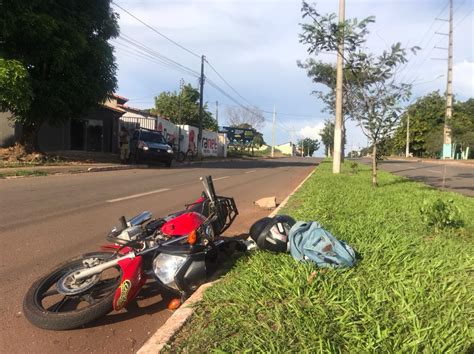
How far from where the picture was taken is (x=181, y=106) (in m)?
52.9

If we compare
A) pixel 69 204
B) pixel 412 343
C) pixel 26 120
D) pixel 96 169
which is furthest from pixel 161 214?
pixel 26 120

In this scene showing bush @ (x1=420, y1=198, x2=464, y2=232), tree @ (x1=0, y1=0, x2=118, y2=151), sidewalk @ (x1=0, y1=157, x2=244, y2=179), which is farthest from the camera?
tree @ (x1=0, y1=0, x2=118, y2=151)

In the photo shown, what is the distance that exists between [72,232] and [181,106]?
1864 inches

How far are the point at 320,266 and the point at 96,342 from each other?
2085mm

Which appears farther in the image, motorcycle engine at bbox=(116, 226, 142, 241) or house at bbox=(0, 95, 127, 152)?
house at bbox=(0, 95, 127, 152)

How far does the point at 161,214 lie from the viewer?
28.0 ft

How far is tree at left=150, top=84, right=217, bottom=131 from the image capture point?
53.8 m

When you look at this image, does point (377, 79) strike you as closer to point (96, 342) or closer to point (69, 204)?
point (69, 204)

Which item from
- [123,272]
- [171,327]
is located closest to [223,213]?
[123,272]

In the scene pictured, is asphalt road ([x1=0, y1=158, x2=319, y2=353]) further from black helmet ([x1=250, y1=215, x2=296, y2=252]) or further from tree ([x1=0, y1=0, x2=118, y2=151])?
tree ([x1=0, y1=0, x2=118, y2=151])

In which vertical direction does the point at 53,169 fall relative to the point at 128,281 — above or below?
above

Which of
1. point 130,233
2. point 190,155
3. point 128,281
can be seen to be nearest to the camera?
point 128,281

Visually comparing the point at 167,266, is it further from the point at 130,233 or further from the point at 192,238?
the point at 130,233

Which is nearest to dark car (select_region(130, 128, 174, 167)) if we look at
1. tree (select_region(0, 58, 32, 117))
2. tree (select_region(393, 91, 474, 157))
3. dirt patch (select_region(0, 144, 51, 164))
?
dirt patch (select_region(0, 144, 51, 164))
